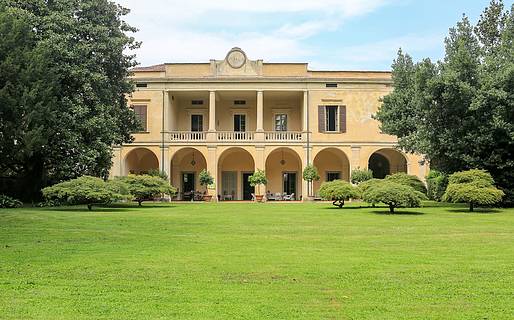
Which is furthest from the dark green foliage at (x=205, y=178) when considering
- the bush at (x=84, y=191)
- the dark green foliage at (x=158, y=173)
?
the bush at (x=84, y=191)

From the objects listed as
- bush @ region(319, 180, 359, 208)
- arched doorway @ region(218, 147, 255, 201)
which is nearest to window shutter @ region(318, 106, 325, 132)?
arched doorway @ region(218, 147, 255, 201)

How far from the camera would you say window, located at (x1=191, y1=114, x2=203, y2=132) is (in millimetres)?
41844

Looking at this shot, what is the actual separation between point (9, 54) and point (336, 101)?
22.6 meters

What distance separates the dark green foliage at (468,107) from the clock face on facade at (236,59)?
1590 cm

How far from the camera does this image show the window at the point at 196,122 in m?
41.8

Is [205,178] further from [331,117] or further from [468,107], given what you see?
[468,107]

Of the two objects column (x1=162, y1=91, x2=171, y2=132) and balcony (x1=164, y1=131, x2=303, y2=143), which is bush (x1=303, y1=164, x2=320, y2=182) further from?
column (x1=162, y1=91, x2=171, y2=132)

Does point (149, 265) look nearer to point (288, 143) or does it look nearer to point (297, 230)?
point (297, 230)

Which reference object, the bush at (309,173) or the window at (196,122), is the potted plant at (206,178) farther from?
the bush at (309,173)

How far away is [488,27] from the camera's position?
106 feet

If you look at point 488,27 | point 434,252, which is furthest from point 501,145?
point 434,252

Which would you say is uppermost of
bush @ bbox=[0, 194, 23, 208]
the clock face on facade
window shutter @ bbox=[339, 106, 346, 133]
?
the clock face on facade

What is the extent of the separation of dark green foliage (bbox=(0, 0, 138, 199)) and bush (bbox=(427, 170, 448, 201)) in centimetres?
1745

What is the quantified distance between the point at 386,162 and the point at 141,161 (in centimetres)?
1849
